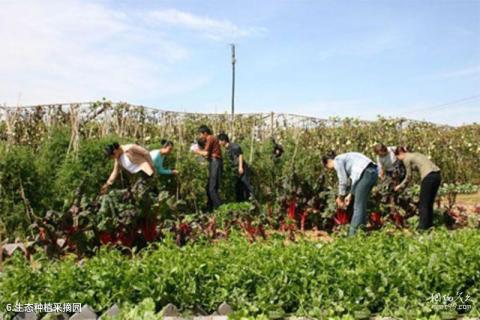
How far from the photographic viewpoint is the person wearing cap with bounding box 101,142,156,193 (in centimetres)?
701

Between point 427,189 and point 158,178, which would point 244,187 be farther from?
point 427,189

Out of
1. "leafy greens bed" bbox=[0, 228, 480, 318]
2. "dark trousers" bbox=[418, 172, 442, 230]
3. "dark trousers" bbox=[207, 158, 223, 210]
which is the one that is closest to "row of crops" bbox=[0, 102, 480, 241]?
"dark trousers" bbox=[207, 158, 223, 210]

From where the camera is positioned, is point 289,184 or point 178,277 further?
point 289,184

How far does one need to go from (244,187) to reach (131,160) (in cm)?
299

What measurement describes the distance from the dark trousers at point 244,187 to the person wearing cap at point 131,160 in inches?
103

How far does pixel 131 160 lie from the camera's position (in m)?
7.16

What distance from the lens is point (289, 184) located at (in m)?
8.28

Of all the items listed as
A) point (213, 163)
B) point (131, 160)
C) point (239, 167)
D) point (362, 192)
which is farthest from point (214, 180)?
point (362, 192)

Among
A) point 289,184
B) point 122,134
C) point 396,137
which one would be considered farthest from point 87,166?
point 396,137

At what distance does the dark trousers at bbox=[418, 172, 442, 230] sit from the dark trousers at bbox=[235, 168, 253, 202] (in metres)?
3.21

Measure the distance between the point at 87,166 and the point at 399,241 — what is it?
470cm

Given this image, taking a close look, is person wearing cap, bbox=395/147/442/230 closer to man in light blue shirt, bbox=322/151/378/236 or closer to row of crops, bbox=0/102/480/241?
row of crops, bbox=0/102/480/241

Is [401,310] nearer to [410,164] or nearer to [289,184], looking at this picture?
[410,164]

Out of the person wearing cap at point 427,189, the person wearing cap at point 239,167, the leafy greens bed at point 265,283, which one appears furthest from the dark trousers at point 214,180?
the leafy greens bed at point 265,283
